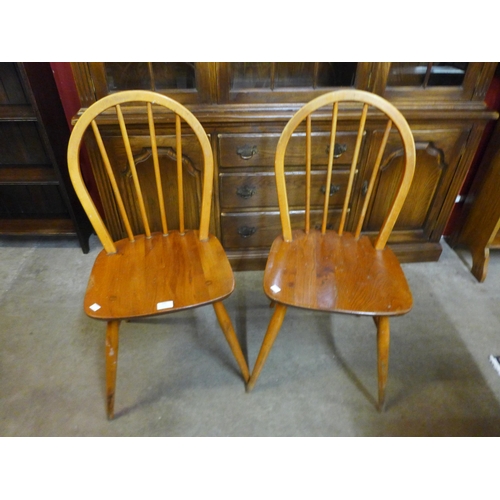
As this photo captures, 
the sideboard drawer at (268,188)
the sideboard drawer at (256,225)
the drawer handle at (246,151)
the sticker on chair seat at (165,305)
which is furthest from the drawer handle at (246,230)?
the sticker on chair seat at (165,305)

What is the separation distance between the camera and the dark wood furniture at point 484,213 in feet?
4.96

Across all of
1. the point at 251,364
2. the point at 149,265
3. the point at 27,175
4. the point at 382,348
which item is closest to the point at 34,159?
the point at 27,175

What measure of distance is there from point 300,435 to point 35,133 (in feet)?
5.37

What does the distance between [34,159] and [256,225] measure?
3.55ft

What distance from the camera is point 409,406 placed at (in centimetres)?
117

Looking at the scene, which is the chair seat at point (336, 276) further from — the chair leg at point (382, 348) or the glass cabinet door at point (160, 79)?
the glass cabinet door at point (160, 79)

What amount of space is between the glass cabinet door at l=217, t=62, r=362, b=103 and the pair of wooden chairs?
226 mm

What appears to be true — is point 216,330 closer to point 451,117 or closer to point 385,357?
point 385,357

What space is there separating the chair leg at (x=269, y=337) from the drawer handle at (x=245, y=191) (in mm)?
545

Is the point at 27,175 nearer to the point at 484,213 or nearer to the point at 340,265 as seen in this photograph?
the point at 340,265

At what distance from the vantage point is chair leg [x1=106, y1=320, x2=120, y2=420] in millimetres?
997

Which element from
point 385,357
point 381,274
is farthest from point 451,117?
point 385,357

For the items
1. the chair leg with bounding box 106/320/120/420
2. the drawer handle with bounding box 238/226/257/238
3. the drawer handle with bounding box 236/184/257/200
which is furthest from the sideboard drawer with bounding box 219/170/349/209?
the chair leg with bounding box 106/320/120/420

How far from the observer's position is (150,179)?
4.48 feet
